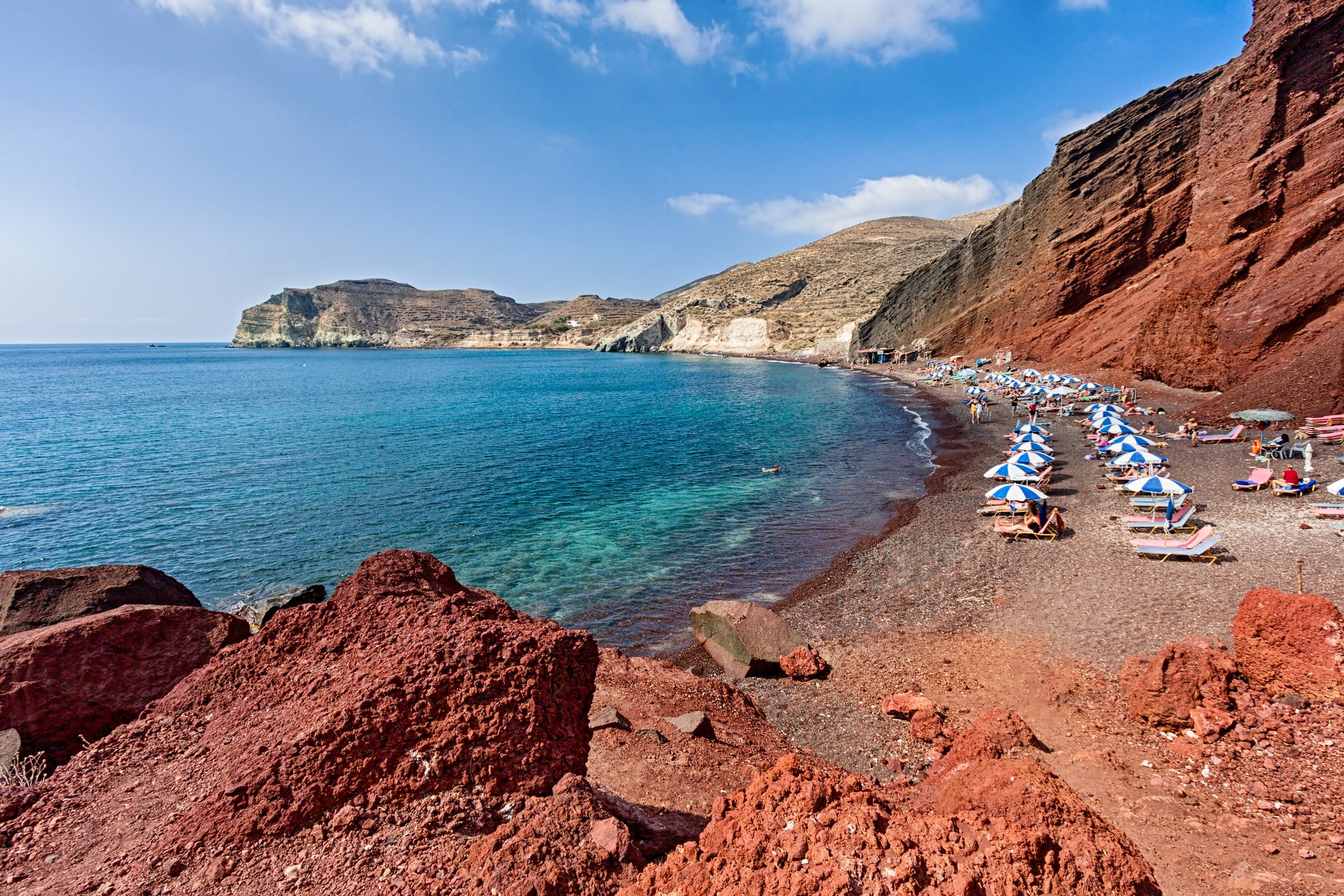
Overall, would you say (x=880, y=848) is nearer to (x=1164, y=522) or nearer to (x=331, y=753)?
(x=331, y=753)

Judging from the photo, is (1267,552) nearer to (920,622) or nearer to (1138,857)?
(920,622)

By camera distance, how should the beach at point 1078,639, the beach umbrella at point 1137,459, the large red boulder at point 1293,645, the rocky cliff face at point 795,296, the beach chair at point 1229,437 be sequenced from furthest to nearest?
the rocky cliff face at point 795,296
the beach chair at point 1229,437
the beach umbrella at point 1137,459
the large red boulder at point 1293,645
the beach at point 1078,639

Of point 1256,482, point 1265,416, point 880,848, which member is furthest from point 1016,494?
point 880,848

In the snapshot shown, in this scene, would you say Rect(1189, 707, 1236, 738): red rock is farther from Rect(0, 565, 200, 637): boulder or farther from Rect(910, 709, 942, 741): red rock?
Rect(0, 565, 200, 637): boulder

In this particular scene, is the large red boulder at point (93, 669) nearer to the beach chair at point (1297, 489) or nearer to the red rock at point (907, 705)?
the red rock at point (907, 705)

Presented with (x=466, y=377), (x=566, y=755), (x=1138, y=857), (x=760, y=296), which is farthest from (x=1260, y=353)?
(x=760, y=296)

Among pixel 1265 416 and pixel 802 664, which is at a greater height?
pixel 1265 416

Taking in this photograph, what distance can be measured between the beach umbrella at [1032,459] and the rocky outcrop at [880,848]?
67.9ft

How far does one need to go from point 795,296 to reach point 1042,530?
127 metres

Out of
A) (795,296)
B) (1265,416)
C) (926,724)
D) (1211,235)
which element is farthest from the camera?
(795,296)

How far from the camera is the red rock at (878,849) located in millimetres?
3438

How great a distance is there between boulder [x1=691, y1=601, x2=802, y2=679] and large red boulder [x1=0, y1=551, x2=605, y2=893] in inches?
290

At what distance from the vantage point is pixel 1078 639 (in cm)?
1217

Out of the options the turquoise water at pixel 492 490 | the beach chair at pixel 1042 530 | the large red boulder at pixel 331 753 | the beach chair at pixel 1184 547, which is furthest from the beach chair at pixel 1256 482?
the large red boulder at pixel 331 753
